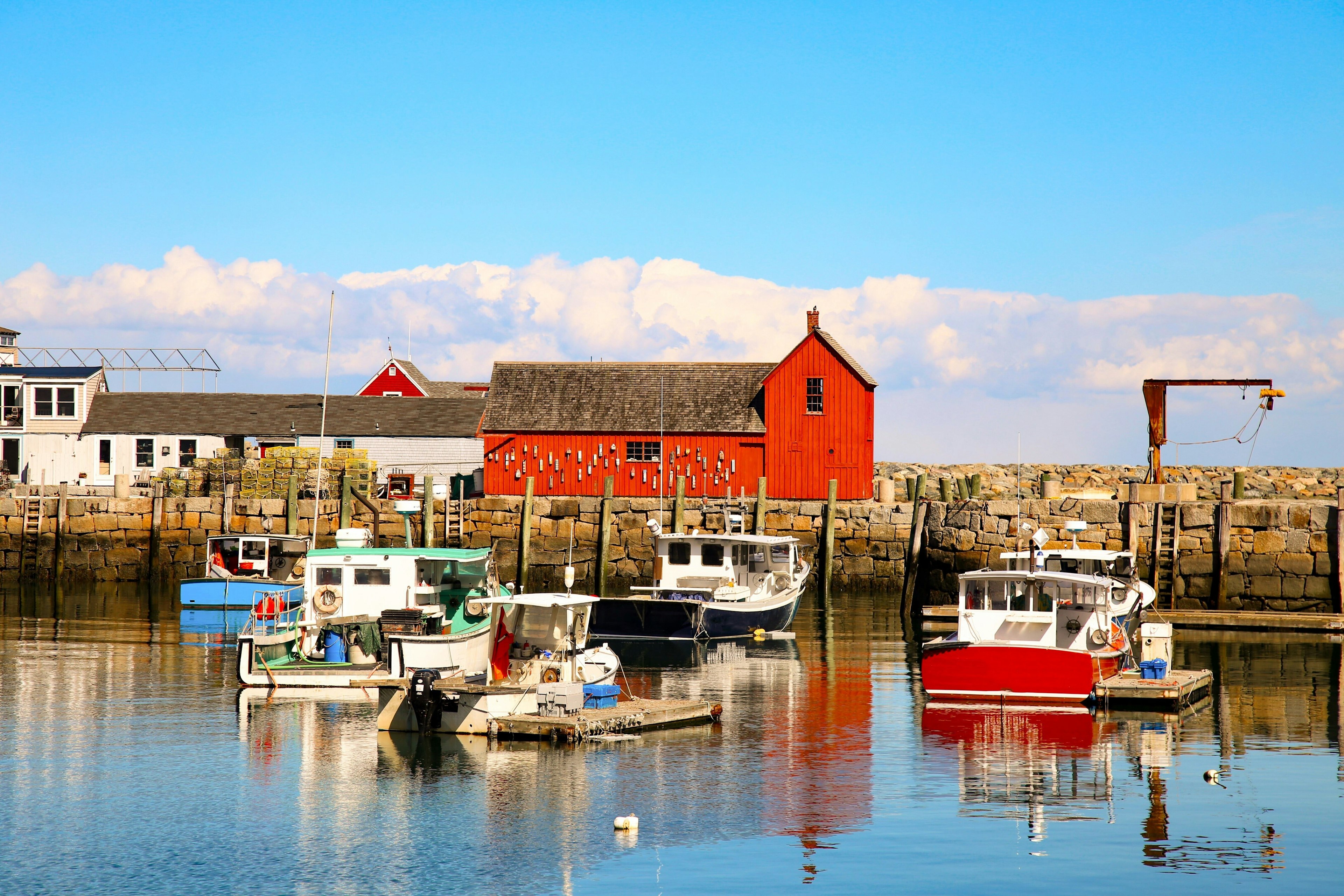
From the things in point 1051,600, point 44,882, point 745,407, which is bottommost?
point 44,882

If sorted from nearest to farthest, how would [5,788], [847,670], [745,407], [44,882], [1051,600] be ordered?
[44,882]
[5,788]
[1051,600]
[847,670]
[745,407]

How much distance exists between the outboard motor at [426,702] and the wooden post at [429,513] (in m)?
24.1

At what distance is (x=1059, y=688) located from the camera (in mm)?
25797

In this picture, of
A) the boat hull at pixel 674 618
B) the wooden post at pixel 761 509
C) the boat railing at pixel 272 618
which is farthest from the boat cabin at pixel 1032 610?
the wooden post at pixel 761 509

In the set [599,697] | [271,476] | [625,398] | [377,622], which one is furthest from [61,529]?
[599,697]

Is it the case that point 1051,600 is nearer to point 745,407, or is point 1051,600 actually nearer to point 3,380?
point 745,407

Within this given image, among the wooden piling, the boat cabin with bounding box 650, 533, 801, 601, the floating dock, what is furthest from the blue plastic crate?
the wooden piling

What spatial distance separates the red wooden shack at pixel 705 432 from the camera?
53.4 metres

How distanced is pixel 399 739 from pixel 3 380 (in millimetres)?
48167

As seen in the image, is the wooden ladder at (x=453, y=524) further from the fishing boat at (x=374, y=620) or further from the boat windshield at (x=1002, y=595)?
the boat windshield at (x=1002, y=595)

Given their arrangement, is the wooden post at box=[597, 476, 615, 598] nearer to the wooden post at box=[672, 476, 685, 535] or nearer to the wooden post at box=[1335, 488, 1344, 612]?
the wooden post at box=[672, 476, 685, 535]

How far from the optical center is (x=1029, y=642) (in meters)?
27.1

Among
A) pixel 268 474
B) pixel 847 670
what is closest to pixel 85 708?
pixel 847 670

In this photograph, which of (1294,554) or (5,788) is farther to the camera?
(1294,554)
